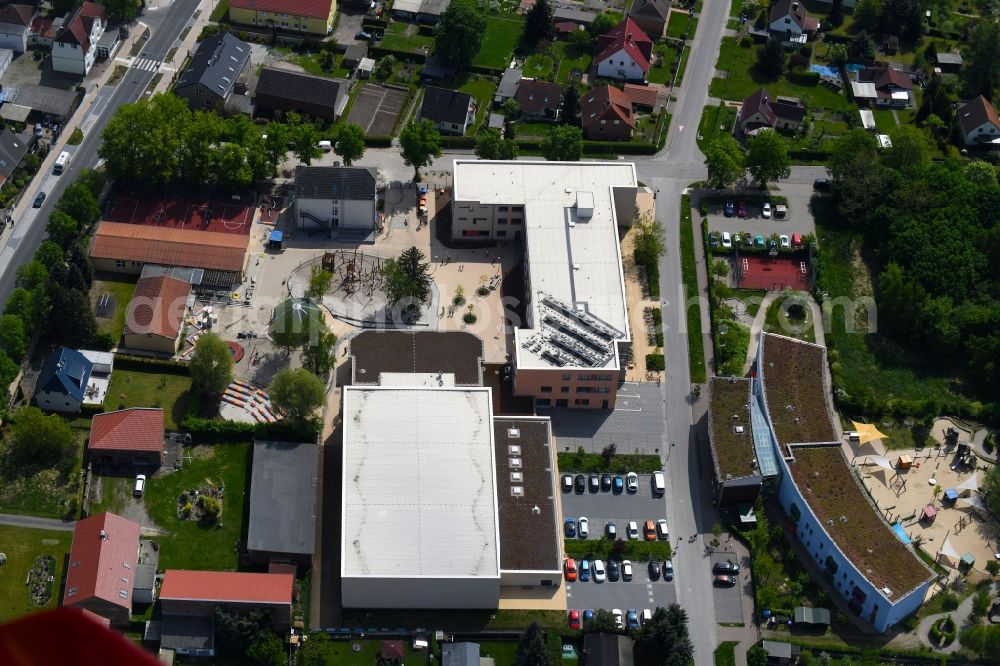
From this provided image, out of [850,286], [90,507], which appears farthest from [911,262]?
[90,507]

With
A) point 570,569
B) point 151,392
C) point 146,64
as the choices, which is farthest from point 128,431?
point 146,64

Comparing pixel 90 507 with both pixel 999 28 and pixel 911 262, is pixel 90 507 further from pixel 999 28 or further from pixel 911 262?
pixel 999 28

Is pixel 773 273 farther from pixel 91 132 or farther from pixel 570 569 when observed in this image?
pixel 91 132

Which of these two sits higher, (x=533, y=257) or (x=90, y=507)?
(x=533, y=257)

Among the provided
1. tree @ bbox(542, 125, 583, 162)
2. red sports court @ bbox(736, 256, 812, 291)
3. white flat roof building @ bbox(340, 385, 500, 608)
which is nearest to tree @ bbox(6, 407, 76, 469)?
white flat roof building @ bbox(340, 385, 500, 608)

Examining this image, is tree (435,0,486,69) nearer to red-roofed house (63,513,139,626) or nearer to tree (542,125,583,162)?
tree (542,125,583,162)

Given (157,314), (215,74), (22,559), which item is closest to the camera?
(22,559)

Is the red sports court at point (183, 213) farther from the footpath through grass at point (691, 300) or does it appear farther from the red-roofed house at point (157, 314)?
the footpath through grass at point (691, 300)
